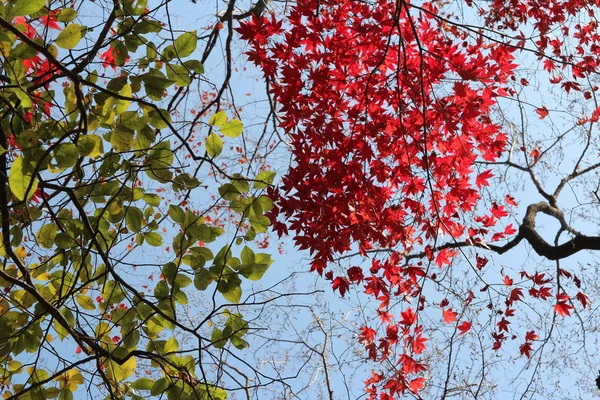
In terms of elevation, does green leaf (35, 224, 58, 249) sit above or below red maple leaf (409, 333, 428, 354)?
below

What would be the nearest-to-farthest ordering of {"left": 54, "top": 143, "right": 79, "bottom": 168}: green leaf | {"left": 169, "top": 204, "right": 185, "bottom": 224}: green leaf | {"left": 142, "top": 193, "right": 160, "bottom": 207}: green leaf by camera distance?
{"left": 54, "top": 143, "right": 79, "bottom": 168}: green leaf → {"left": 169, "top": 204, "right": 185, "bottom": 224}: green leaf → {"left": 142, "top": 193, "right": 160, "bottom": 207}: green leaf

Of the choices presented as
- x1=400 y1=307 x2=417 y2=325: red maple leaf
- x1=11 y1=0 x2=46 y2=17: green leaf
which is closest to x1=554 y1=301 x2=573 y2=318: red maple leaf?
x1=400 y1=307 x2=417 y2=325: red maple leaf

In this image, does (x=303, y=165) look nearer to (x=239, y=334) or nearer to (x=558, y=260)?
(x=239, y=334)

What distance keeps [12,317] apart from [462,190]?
2922 mm

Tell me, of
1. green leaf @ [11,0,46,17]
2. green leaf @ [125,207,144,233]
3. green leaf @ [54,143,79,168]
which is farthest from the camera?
green leaf @ [125,207,144,233]

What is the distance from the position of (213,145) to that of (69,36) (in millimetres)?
518

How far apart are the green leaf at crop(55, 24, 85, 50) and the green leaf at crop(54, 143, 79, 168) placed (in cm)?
29

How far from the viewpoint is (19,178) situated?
1.62 metres

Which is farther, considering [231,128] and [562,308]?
[562,308]

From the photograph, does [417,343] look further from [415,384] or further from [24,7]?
[24,7]

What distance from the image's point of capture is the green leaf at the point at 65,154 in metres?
1.69

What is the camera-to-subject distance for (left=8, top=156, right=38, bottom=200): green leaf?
1597 mm

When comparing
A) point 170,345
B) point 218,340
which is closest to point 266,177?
point 218,340

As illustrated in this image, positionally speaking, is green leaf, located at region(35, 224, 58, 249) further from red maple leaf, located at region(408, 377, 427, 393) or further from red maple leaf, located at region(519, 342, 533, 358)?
red maple leaf, located at region(519, 342, 533, 358)
